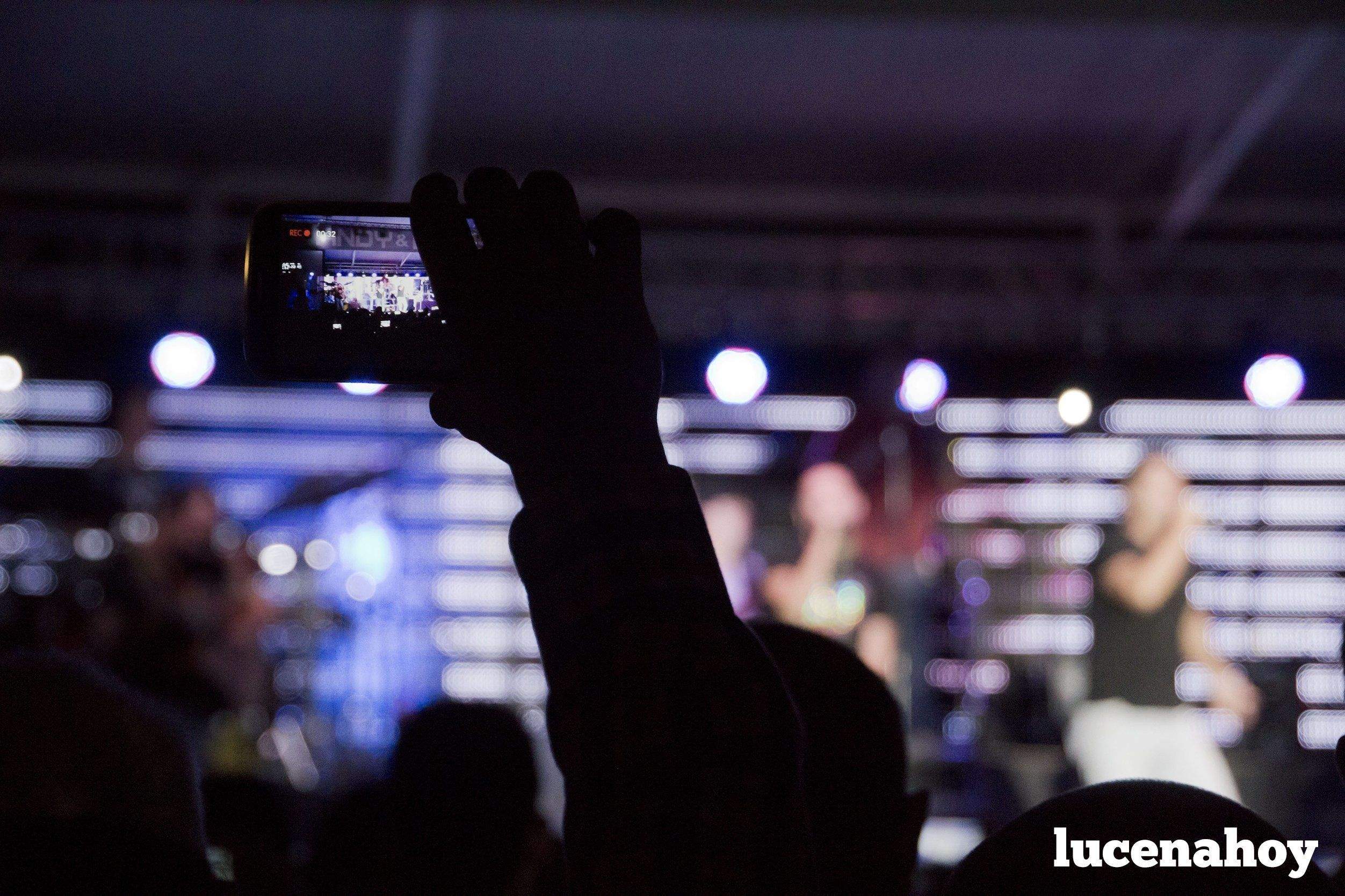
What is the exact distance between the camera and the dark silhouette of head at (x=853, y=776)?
99cm

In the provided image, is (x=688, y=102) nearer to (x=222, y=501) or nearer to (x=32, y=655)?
(x=222, y=501)

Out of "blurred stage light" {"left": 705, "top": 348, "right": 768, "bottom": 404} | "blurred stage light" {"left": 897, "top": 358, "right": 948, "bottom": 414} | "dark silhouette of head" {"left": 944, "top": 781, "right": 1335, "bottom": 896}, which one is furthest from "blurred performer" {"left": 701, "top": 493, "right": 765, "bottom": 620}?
"dark silhouette of head" {"left": 944, "top": 781, "right": 1335, "bottom": 896}

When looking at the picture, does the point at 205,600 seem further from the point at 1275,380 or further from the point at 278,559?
the point at 1275,380

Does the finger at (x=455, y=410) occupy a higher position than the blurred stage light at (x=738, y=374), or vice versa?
the blurred stage light at (x=738, y=374)

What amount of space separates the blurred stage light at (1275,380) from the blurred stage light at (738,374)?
2480 millimetres

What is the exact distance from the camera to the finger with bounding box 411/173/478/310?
1.76 feet

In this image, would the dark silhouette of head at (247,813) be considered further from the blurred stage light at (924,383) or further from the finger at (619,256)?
the blurred stage light at (924,383)

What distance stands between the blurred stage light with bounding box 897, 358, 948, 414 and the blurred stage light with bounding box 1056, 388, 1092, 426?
2.12 feet

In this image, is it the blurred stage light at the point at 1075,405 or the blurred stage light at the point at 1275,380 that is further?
the blurred stage light at the point at 1075,405

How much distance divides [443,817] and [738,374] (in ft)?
14.3

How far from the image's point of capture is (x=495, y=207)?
539 mm

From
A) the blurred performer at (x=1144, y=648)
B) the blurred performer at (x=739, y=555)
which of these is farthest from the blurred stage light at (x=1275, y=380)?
the blurred performer at (x=739, y=555)

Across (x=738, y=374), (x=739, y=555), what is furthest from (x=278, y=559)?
(x=738, y=374)

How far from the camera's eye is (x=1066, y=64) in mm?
5500
